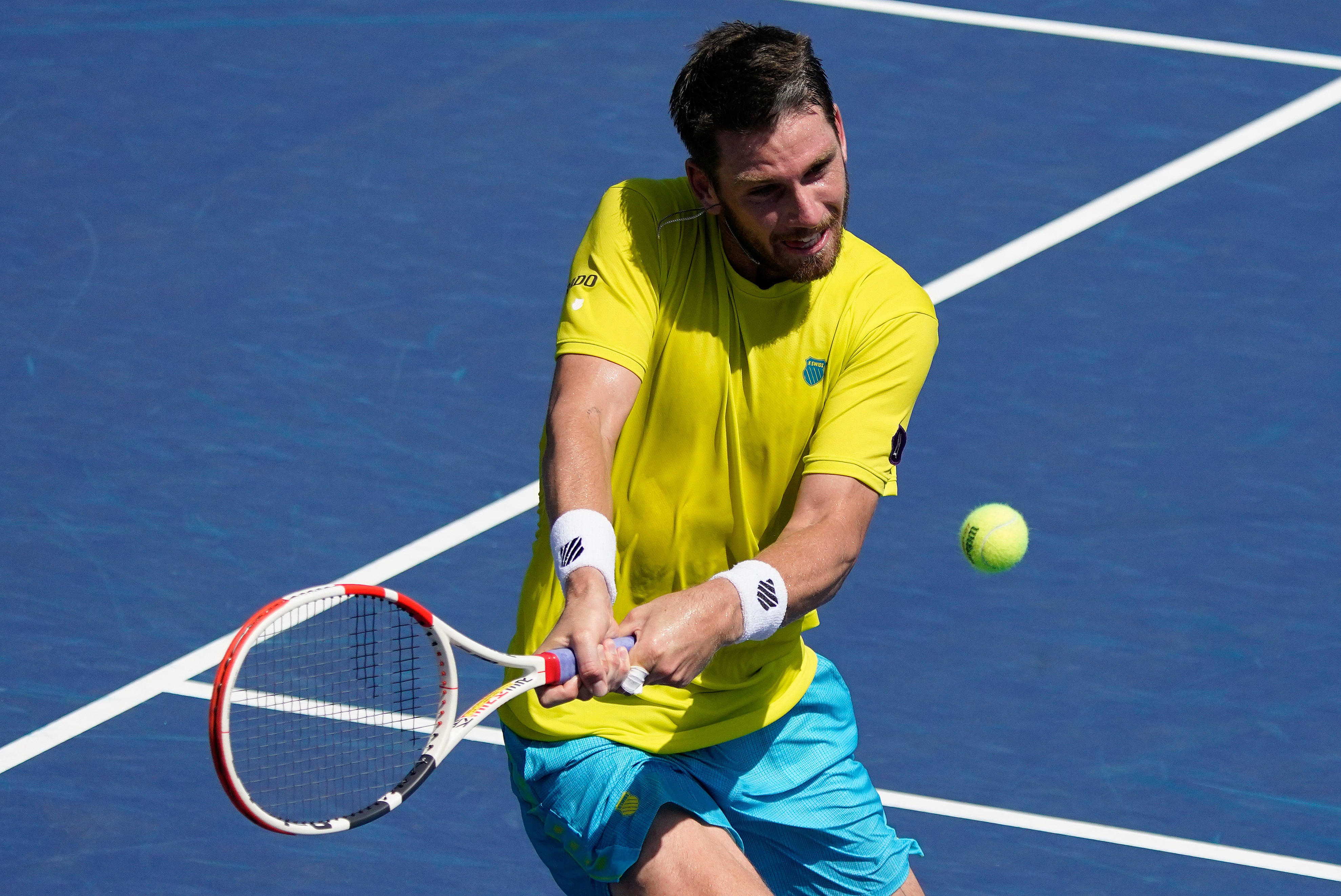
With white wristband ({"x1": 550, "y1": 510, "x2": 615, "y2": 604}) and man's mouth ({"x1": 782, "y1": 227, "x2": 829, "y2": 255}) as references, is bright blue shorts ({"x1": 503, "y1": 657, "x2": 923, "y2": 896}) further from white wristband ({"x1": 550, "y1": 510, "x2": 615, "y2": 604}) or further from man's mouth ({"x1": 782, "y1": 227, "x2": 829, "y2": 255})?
man's mouth ({"x1": 782, "y1": 227, "x2": 829, "y2": 255})

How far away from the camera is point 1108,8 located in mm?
10617

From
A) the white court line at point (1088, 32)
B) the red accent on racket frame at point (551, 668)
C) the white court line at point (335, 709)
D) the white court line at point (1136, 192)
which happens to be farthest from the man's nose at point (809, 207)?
the white court line at point (1088, 32)

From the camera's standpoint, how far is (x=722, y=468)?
4.45m

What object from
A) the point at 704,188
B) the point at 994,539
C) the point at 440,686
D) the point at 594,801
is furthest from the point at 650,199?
the point at 994,539

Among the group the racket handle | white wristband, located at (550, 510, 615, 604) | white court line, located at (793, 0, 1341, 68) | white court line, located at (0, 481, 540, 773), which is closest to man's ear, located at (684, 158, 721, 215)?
white wristband, located at (550, 510, 615, 604)

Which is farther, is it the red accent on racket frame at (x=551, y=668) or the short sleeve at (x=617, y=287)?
the short sleeve at (x=617, y=287)

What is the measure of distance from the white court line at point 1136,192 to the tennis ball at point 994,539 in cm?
189

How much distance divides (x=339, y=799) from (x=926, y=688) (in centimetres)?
190

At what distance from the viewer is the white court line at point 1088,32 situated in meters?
10.1

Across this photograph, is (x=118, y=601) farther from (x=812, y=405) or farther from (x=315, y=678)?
(x=812, y=405)

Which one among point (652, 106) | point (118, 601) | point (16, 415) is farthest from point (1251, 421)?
point (16, 415)

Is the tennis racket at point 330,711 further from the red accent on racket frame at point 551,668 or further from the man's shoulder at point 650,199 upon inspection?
the man's shoulder at point 650,199

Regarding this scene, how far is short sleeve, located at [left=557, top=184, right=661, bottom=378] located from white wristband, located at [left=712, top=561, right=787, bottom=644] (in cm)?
56

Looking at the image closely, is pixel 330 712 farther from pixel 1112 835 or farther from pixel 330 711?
pixel 1112 835
